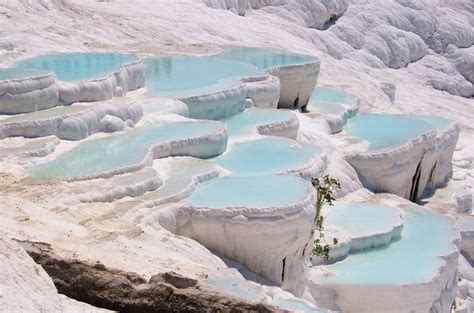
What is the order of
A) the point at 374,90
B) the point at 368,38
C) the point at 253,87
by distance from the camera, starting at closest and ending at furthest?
1. the point at 253,87
2. the point at 374,90
3. the point at 368,38

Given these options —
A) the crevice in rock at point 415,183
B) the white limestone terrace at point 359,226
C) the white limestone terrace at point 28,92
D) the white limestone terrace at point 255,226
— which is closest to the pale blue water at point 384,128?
the crevice in rock at point 415,183

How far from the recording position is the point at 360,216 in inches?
490

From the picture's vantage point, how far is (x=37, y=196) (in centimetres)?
916

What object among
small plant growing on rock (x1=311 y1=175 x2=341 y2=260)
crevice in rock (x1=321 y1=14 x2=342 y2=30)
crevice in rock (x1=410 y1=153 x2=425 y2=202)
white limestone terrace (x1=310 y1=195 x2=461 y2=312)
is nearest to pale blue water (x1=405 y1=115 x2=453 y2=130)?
crevice in rock (x1=410 y1=153 x2=425 y2=202)

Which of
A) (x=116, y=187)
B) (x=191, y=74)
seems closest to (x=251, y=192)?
(x=116, y=187)

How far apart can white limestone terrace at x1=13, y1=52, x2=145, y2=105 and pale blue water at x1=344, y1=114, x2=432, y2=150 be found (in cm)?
417

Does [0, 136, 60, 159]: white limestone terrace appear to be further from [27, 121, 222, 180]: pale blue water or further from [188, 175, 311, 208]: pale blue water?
[188, 175, 311, 208]: pale blue water

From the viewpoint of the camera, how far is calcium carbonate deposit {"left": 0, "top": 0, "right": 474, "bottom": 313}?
23.5ft

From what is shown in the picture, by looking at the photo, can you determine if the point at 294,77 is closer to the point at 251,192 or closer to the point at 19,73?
the point at 19,73

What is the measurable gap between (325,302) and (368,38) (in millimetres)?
20024

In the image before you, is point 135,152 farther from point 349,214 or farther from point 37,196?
point 349,214

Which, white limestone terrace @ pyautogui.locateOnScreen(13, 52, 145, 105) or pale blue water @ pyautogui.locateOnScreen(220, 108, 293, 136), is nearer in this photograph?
white limestone terrace @ pyautogui.locateOnScreen(13, 52, 145, 105)

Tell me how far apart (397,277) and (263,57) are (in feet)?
27.8

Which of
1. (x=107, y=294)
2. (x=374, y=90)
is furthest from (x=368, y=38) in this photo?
(x=107, y=294)
